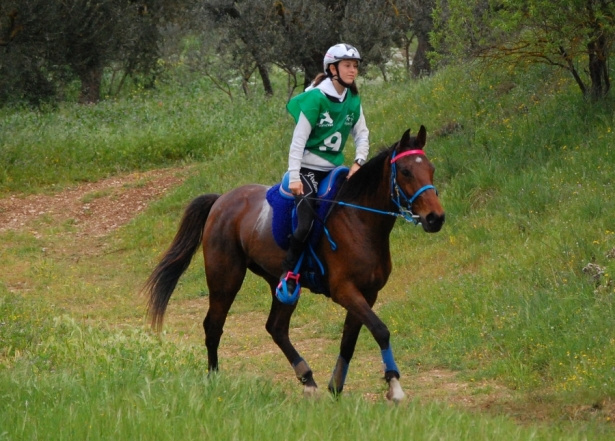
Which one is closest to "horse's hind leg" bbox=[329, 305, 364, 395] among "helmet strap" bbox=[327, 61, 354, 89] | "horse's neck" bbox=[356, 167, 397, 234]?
"horse's neck" bbox=[356, 167, 397, 234]

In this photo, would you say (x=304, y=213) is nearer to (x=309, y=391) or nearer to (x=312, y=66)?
(x=309, y=391)

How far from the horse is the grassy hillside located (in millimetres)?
554

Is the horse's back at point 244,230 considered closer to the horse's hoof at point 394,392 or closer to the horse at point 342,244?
the horse at point 342,244

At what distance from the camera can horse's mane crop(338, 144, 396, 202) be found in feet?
25.3

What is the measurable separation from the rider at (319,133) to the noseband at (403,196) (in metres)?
0.53

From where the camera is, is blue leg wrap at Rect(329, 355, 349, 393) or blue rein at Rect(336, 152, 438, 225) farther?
blue leg wrap at Rect(329, 355, 349, 393)

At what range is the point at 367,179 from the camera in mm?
7770

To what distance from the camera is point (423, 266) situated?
1262 centimetres

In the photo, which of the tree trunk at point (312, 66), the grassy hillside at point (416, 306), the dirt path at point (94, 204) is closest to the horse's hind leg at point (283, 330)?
the grassy hillside at point (416, 306)

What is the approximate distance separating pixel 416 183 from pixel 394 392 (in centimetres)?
157

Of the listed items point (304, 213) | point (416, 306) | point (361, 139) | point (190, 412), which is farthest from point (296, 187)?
point (416, 306)

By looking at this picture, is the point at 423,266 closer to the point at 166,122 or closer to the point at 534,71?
the point at 534,71

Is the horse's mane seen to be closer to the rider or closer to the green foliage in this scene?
the rider

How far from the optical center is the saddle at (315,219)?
312 inches
